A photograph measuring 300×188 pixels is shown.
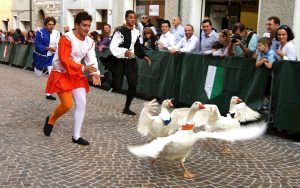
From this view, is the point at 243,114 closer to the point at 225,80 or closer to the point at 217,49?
the point at 225,80

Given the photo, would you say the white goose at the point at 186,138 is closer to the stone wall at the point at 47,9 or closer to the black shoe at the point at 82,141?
the black shoe at the point at 82,141

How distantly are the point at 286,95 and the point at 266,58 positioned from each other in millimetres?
789

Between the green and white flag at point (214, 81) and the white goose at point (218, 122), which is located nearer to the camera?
the white goose at point (218, 122)

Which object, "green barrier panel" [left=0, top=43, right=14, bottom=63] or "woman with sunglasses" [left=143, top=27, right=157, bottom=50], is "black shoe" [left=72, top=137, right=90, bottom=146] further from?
"green barrier panel" [left=0, top=43, right=14, bottom=63]

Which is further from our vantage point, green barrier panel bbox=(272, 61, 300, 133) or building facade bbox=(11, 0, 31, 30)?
building facade bbox=(11, 0, 31, 30)

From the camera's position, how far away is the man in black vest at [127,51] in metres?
8.32

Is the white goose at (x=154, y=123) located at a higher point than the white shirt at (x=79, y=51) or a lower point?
lower

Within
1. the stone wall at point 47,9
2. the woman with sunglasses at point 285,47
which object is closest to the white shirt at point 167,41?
the woman with sunglasses at point 285,47

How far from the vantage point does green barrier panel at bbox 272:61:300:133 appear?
23.1ft

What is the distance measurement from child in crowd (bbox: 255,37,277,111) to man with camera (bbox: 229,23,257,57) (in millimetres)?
731

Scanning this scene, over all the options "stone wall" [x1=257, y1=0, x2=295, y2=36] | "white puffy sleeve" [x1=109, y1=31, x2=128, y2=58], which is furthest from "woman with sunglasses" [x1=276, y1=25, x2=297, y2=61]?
"stone wall" [x1=257, y1=0, x2=295, y2=36]

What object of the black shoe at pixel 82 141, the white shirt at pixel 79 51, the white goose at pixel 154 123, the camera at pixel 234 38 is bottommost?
the black shoe at pixel 82 141

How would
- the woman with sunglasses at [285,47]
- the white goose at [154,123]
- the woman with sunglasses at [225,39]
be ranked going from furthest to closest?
the woman with sunglasses at [225,39]
the woman with sunglasses at [285,47]
the white goose at [154,123]

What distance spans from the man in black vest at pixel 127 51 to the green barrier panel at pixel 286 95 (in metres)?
2.53
